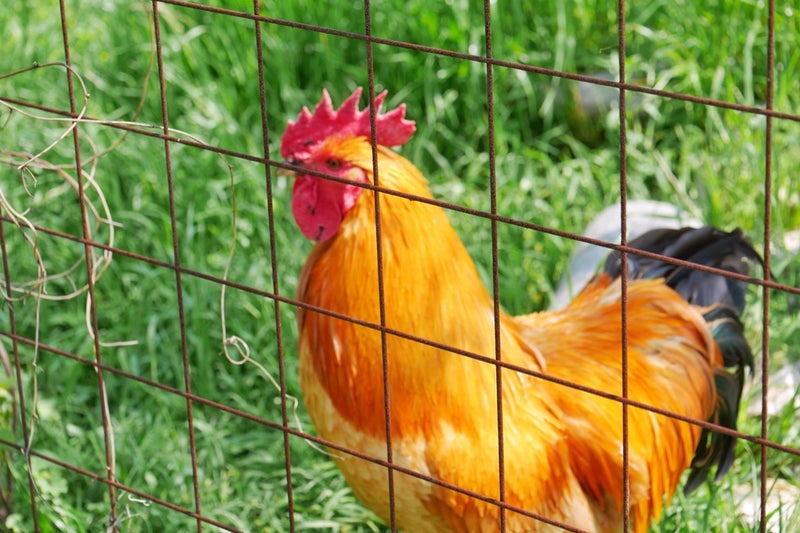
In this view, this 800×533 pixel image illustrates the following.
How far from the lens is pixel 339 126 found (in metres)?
2.71

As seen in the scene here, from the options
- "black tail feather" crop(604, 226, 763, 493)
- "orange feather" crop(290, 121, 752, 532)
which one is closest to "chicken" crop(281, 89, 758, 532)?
"orange feather" crop(290, 121, 752, 532)

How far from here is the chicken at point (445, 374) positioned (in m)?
2.59

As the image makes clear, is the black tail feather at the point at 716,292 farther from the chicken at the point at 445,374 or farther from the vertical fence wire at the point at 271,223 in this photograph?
the vertical fence wire at the point at 271,223

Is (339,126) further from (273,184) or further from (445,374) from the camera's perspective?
(273,184)

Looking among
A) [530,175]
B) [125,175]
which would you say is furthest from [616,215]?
[125,175]

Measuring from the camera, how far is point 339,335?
8.69 ft

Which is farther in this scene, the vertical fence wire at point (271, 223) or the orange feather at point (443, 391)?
the orange feather at point (443, 391)

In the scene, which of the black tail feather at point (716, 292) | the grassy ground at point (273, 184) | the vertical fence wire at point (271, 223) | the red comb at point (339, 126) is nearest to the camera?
the vertical fence wire at point (271, 223)

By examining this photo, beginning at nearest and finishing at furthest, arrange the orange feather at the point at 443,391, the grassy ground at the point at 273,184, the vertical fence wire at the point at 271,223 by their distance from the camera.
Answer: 1. the vertical fence wire at the point at 271,223
2. the orange feather at the point at 443,391
3. the grassy ground at the point at 273,184

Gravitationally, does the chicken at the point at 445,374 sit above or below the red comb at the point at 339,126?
below

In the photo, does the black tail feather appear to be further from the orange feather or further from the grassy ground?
the orange feather

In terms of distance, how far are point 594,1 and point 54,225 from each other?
2424 mm

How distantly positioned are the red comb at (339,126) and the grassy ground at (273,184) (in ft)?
1.77

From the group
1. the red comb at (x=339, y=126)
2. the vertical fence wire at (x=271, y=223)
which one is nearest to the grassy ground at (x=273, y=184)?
the red comb at (x=339, y=126)
